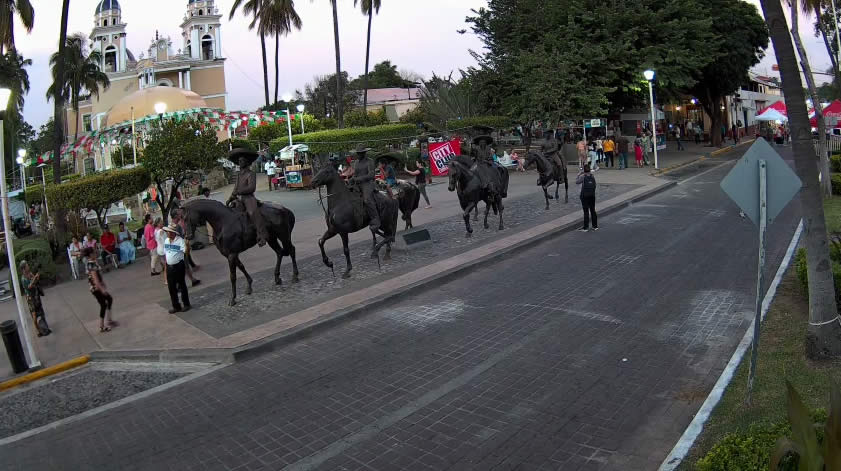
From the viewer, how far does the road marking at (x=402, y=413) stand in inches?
231

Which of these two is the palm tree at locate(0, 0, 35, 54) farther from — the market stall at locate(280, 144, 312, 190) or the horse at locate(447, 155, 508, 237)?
the market stall at locate(280, 144, 312, 190)

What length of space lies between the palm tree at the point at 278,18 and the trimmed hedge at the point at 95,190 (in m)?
29.3

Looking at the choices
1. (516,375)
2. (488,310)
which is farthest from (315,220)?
(516,375)

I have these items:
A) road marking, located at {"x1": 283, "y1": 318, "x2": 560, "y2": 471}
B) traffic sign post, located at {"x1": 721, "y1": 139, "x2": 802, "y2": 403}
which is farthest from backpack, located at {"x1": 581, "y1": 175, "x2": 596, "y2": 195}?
traffic sign post, located at {"x1": 721, "y1": 139, "x2": 802, "y2": 403}

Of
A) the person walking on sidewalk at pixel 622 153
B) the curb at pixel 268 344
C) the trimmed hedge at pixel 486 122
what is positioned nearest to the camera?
the curb at pixel 268 344

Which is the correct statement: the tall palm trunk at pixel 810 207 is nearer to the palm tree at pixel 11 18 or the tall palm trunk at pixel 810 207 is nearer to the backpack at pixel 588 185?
the backpack at pixel 588 185

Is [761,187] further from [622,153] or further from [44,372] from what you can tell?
[622,153]

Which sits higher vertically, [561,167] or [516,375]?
[561,167]

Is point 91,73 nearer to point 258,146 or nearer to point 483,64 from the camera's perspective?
point 258,146

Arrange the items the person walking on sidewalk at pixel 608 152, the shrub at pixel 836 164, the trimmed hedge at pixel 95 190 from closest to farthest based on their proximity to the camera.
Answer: the trimmed hedge at pixel 95 190 → the shrub at pixel 836 164 → the person walking on sidewalk at pixel 608 152

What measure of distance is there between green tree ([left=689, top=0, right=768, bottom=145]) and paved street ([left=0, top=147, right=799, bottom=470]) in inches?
1262

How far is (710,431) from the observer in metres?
5.59

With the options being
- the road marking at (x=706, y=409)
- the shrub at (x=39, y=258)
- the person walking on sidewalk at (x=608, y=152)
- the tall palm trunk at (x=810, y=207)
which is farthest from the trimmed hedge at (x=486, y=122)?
the tall palm trunk at (x=810, y=207)

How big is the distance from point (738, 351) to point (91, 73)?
54677 mm
